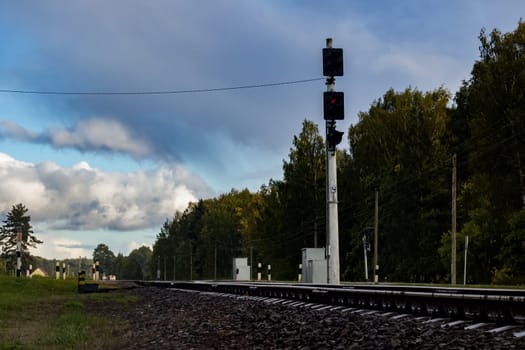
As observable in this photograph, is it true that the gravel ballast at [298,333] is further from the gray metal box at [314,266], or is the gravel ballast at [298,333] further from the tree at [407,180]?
the tree at [407,180]

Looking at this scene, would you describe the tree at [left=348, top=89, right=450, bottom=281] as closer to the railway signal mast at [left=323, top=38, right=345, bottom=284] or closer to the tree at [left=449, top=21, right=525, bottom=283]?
the tree at [left=449, top=21, right=525, bottom=283]

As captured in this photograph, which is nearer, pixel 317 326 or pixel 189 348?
pixel 189 348

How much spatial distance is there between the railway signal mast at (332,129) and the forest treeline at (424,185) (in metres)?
19.0

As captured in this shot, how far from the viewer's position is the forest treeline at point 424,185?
40.6m

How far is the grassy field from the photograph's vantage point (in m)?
11.8

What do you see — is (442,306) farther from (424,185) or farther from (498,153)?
(424,185)

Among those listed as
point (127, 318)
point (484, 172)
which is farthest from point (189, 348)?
point (484, 172)

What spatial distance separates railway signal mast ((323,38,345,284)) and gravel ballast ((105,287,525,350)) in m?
6.50

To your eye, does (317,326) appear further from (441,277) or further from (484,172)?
(441,277)

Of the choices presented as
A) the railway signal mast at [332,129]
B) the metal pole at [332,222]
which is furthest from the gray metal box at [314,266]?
the railway signal mast at [332,129]

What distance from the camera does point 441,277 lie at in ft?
167

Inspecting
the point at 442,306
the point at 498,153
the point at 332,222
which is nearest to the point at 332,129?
the point at 332,222

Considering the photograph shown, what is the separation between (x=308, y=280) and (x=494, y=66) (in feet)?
68.6

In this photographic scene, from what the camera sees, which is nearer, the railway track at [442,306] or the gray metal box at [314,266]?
the railway track at [442,306]
